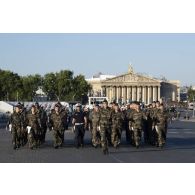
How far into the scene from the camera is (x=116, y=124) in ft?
67.5

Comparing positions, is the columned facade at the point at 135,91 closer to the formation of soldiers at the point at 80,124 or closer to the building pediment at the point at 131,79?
the building pediment at the point at 131,79

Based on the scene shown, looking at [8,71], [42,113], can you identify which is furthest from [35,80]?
[42,113]

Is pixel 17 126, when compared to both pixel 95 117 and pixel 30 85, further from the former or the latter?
pixel 30 85

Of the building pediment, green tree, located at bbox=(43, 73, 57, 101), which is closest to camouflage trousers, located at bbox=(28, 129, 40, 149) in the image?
green tree, located at bbox=(43, 73, 57, 101)

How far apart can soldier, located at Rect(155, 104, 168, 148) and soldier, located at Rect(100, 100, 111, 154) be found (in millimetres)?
1851

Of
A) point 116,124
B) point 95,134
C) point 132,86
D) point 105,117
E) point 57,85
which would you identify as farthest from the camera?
point 132,86

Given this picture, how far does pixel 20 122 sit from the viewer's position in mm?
20359

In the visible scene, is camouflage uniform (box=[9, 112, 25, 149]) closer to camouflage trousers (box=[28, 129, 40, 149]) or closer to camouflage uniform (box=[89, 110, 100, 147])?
camouflage trousers (box=[28, 129, 40, 149])

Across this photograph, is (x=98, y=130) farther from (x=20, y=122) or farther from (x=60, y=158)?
(x=60, y=158)

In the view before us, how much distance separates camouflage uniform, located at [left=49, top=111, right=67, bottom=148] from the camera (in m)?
20.5

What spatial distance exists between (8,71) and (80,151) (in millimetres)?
114669

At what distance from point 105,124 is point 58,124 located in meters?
2.11

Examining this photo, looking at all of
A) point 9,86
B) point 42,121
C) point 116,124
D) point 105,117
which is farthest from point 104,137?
point 9,86

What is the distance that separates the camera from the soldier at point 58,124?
20516 millimetres
